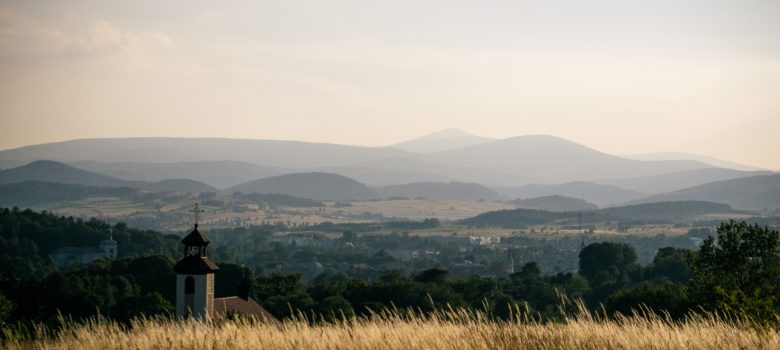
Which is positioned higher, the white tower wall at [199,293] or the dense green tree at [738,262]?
the dense green tree at [738,262]

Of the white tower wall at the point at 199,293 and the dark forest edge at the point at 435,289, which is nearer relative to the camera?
the dark forest edge at the point at 435,289

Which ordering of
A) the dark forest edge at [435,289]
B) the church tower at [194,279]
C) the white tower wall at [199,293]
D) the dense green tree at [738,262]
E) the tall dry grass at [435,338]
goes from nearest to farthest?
1. the tall dry grass at [435,338]
2. the dense green tree at [738,262]
3. the dark forest edge at [435,289]
4. the white tower wall at [199,293]
5. the church tower at [194,279]

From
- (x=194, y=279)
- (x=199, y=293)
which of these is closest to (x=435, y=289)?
(x=199, y=293)

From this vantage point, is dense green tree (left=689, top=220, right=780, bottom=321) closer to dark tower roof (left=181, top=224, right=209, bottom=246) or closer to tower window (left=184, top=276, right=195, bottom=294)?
dark tower roof (left=181, top=224, right=209, bottom=246)

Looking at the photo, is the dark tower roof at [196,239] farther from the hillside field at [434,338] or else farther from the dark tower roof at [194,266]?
the hillside field at [434,338]

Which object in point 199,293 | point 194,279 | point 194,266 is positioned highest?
point 194,266

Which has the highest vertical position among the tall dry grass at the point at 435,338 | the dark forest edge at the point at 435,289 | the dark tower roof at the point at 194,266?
the tall dry grass at the point at 435,338

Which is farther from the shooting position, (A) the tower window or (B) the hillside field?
(A) the tower window

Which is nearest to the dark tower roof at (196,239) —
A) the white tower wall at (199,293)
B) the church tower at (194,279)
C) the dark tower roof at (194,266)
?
the church tower at (194,279)

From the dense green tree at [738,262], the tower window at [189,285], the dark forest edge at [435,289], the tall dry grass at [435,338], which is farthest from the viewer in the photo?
the tower window at [189,285]

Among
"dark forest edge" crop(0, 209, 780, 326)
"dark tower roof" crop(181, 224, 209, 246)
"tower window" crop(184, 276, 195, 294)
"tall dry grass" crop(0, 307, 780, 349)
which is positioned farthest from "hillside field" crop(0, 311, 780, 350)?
"tower window" crop(184, 276, 195, 294)

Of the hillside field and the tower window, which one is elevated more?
the hillside field

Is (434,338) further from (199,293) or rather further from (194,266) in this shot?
(194,266)

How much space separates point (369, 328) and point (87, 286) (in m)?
73.5
